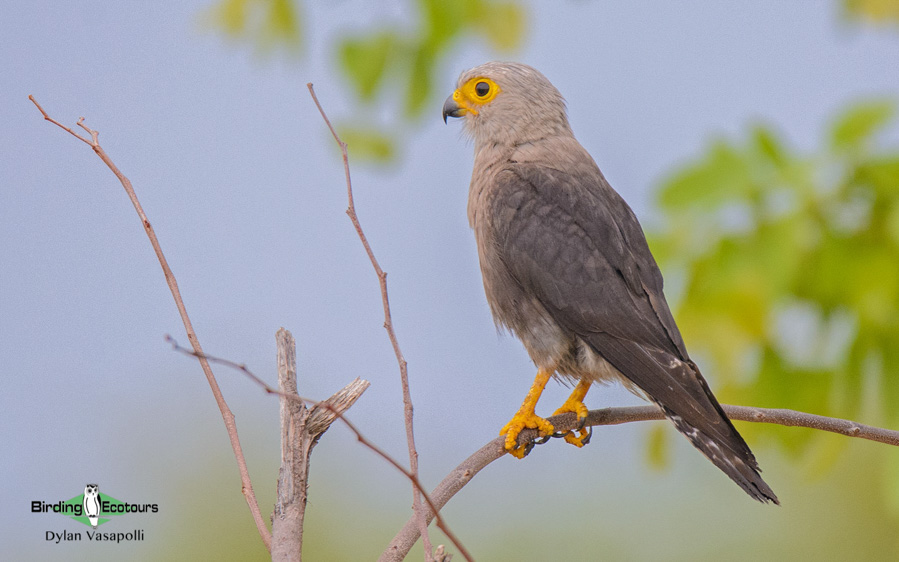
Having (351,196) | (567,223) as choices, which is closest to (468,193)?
(567,223)

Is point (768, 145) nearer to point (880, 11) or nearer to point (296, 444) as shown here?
point (880, 11)

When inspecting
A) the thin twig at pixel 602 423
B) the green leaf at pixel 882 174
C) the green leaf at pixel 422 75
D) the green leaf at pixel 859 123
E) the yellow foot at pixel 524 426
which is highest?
the green leaf at pixel 422 75

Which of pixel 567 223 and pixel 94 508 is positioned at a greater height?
pixel 567 223

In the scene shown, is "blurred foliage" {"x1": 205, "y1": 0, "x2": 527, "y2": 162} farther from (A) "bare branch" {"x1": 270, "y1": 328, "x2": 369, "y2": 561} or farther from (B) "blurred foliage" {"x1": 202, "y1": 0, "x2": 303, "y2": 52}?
(A) "bare branch" {"x1": 270, "y1": 328, "x2": 369, "y2": 561}

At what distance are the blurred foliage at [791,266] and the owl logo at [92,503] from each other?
5.75ft

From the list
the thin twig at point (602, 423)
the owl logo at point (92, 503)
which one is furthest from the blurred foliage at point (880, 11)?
the owl logo at point (92, 503)

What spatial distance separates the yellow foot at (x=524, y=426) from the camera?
2135mm

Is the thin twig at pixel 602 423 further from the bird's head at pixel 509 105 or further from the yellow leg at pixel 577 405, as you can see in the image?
the bird's head at pixel 509 105

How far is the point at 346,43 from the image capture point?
335cm

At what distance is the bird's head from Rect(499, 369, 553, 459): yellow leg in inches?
31.5

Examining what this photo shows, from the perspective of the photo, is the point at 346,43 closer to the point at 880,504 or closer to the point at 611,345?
the point at 611,345

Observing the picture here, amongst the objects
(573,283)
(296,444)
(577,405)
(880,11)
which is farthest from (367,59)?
(296,444)

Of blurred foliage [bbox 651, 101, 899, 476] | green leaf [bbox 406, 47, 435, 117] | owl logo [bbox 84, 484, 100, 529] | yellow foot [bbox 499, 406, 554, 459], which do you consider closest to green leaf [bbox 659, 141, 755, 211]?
blurred foliage [bbox 651, 101, 899, 476]

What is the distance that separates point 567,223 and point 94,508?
1467mm
